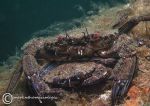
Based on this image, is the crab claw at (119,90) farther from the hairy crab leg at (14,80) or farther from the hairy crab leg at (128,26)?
the hairy crab leg at (128,26)

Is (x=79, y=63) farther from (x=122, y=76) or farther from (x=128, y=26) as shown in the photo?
(x=128, y=26)

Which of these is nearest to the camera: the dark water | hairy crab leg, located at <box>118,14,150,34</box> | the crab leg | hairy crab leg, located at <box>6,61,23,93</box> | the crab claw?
the crab claw

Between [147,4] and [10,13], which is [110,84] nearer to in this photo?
[147,4]

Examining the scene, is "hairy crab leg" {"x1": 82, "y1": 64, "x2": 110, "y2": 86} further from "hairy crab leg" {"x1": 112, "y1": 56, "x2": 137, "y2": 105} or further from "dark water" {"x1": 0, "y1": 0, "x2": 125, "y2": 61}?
"dark water" {"x1": 0, "y1": 0, "x2": 125, "y2": 61}

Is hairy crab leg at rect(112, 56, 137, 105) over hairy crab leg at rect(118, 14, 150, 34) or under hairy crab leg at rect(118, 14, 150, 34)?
under

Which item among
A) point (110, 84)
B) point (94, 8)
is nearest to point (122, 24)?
point (110, 84)

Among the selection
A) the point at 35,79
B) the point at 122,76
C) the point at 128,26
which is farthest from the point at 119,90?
the point at 128,26

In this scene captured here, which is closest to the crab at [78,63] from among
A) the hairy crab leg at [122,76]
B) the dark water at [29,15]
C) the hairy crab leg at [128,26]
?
the hairy crab leg at [122,76]

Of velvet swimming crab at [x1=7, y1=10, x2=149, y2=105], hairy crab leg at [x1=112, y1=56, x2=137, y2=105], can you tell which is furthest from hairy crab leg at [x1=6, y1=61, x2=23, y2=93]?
hairy crab leg at [x1=112, y1=56, x2=137, y2=105]
